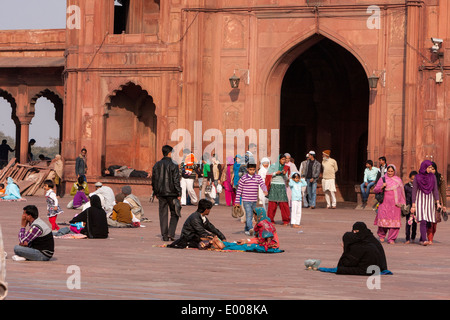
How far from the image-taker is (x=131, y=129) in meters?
30.4

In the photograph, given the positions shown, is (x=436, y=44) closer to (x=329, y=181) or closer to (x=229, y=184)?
(x=329, y=181)

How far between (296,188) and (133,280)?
32.3ft

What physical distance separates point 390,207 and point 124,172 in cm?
1353

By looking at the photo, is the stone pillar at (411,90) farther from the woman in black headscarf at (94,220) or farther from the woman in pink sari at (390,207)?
the woman in black headscarf at (94,220)

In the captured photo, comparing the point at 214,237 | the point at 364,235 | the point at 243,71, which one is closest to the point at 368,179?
the point at 243,71

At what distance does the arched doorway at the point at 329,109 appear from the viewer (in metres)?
32.2

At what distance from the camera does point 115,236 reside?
1703cm

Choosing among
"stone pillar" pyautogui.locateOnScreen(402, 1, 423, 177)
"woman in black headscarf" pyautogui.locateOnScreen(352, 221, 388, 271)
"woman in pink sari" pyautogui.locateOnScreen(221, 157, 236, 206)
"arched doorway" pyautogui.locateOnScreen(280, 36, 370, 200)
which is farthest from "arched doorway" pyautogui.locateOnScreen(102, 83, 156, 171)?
"woman in black headscarf" pyautogui.locateOnScreen(352, 221, 388, 271)

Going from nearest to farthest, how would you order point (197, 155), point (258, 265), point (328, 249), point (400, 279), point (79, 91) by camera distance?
point (400, 279), point (258, 265), point (328, 249), point (197, 155), point (79, 91)

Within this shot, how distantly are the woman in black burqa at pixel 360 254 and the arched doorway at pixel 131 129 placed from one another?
18.1 metres

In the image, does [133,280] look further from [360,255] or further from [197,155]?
[197,155]

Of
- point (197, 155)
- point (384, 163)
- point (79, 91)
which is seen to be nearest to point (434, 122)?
point (384, 163)

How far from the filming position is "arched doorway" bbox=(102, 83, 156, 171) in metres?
29.9

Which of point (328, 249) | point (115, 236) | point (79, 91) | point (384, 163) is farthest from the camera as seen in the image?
point (79, 91)
